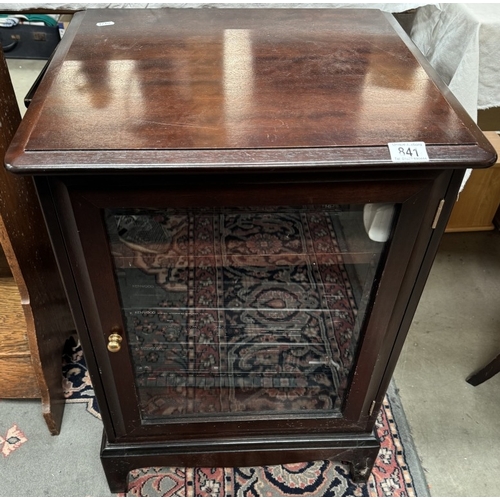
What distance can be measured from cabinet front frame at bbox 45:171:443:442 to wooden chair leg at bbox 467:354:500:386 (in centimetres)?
39

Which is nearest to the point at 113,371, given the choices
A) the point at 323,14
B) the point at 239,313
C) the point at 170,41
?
the point at 239,313

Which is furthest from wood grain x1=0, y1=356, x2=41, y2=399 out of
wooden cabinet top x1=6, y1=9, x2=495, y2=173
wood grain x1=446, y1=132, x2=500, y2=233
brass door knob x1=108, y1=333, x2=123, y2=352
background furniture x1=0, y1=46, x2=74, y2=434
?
wood grain x1=446, y1=132, x2=500, y2=233

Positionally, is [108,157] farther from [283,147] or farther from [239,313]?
[239,313]

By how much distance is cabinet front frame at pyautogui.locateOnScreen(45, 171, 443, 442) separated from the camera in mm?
559

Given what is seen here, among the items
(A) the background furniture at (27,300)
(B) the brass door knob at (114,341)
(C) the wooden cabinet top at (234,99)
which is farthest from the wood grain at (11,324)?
(C) the wooden cabinet top at (234,99)

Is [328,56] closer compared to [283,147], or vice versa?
[283,147]

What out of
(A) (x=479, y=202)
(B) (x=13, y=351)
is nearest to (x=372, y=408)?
(B) (x=13, y=351)

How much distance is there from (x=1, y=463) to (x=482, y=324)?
107cm

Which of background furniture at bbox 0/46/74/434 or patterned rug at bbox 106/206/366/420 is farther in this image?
background furniture at bbox 0/46/74/434

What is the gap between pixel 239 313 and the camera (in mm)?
817

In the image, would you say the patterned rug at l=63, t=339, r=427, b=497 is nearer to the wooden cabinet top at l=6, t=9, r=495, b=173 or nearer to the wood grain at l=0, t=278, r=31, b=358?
the wood grain at l=0, t=278, r=31, b=358

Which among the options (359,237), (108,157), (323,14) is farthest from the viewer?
(323,14)

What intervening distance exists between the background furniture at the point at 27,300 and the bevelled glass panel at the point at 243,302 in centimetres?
23

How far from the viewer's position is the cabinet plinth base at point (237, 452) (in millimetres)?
882
